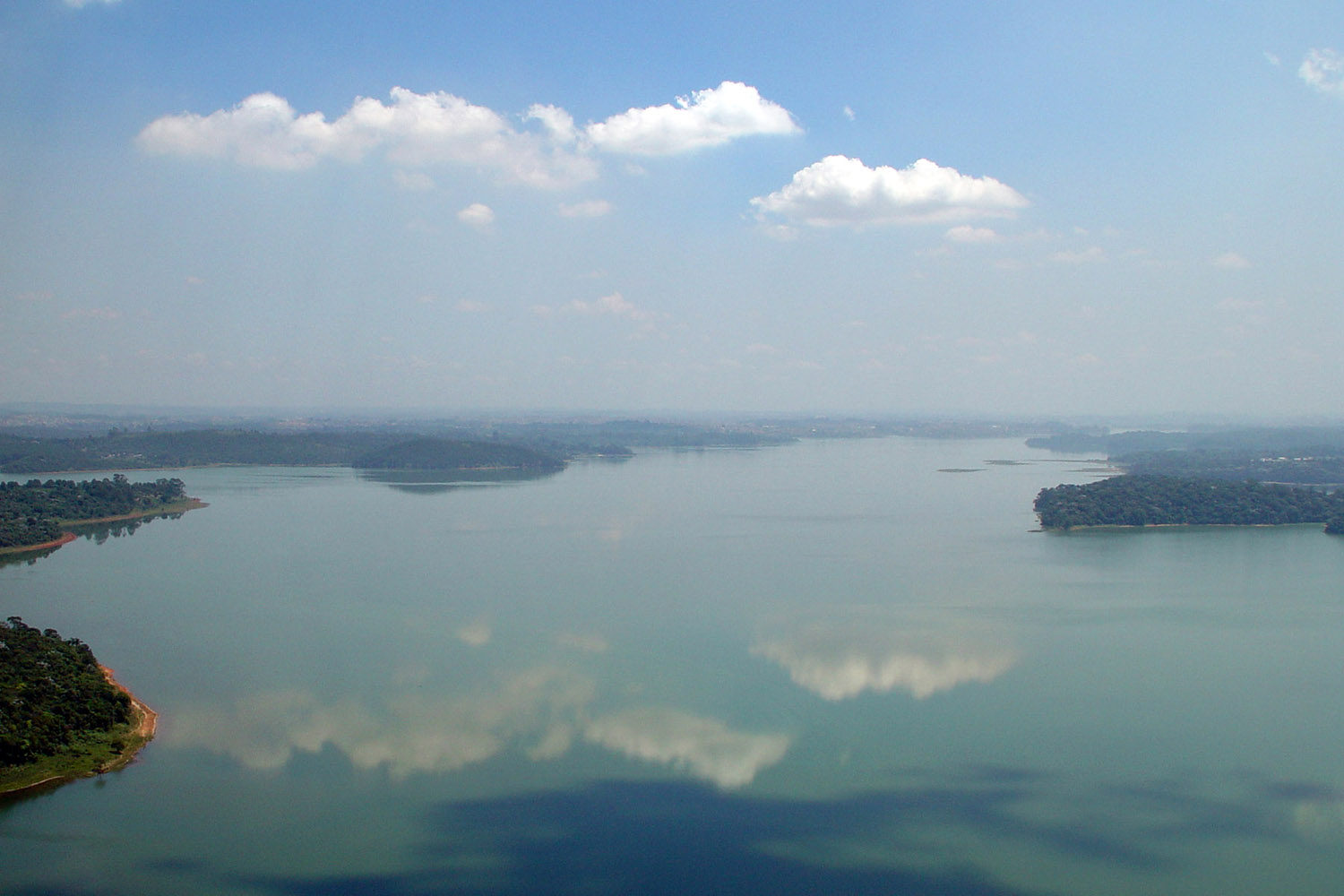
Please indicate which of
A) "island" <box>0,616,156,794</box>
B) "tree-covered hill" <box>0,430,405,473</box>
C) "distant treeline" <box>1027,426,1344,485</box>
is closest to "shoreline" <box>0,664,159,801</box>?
"island" <box>0,616,156,794</box>

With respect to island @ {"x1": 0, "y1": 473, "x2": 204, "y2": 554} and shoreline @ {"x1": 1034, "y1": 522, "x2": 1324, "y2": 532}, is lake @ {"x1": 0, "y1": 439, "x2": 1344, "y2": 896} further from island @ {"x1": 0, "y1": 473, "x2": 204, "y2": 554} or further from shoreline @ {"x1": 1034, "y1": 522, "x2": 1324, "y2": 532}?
shoreline @ {"x1": 1034, "y1": 522, "x2": 1324, "y2": 532}

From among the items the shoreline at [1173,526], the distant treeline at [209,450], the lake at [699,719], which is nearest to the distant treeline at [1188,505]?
the shoreline at [1173,526]

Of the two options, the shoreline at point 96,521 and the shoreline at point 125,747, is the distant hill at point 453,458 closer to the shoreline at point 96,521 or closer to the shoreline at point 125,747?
the shoreline at point 96,521

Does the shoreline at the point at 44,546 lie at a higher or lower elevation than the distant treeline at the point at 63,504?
lower

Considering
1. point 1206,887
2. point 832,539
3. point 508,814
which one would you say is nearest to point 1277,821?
point 1206,887

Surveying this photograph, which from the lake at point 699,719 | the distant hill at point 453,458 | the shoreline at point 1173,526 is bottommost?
the lake at point 699,719

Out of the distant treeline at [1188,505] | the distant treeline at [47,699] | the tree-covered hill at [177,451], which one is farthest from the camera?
the tree-covered hill at [177,451]

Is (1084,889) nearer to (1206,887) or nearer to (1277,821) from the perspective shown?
(1206,887)

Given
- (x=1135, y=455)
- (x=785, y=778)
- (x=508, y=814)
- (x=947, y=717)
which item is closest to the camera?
(x=508, y=814)
